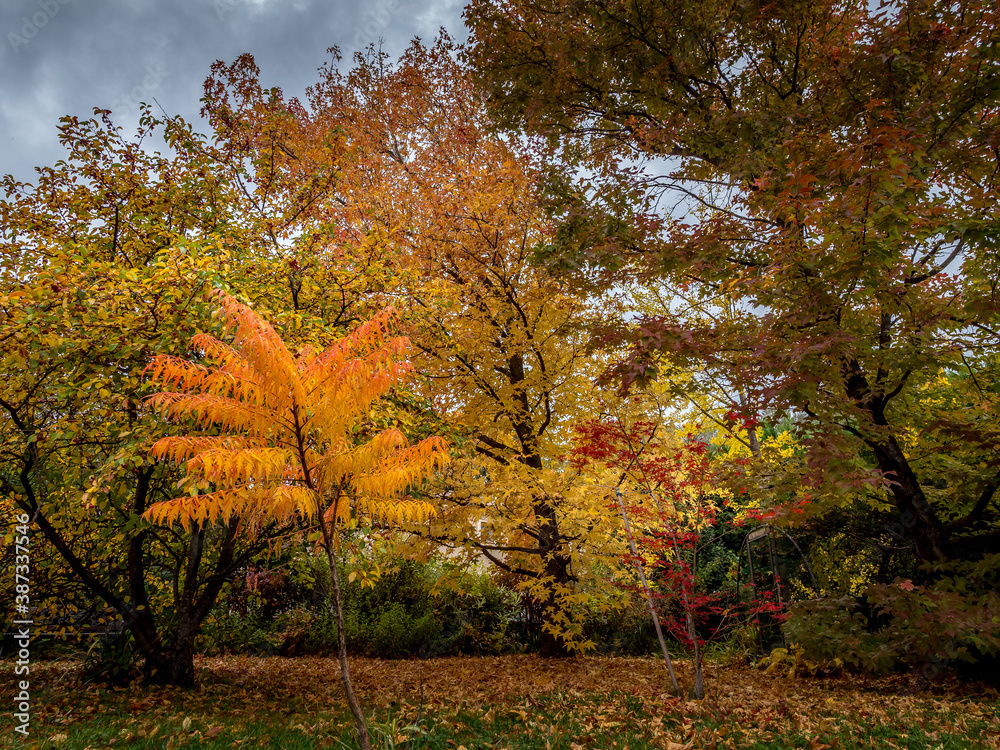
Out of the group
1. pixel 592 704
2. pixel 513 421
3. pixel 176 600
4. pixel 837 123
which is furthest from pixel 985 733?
pixel 176 600

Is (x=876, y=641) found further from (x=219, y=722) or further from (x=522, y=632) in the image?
(x=219, y=722)

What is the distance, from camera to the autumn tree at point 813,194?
4.38 meters

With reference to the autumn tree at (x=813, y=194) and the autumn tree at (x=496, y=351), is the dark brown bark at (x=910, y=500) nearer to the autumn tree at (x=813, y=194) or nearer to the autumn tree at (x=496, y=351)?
the autumn tree at (x=813, y=194)

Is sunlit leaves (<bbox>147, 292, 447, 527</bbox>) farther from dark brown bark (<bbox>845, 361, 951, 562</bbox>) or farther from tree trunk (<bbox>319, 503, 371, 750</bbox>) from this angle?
dark brown bark (<bbox>845, 361, 951, 562</bbox>)

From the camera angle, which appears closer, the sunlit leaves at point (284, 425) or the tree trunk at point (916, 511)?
the sunlit leaves at point (284, 425)

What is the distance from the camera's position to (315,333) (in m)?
5.37

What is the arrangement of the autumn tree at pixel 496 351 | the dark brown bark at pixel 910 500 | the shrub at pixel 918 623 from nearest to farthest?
the shrub at pixel 918 623
the dark brown bark at pixel 910 500
the autumn tree at pixel 496 351

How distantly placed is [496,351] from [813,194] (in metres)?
5.05

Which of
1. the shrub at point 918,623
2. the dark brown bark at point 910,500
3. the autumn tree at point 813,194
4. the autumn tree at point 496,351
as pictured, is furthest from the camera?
the autumn tree at point 496,351

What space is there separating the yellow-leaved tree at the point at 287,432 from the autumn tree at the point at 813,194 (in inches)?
103

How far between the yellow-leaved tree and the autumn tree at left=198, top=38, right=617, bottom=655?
3.14 m

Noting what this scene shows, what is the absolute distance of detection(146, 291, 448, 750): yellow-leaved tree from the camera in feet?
10.3

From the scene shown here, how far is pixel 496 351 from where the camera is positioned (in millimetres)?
8734

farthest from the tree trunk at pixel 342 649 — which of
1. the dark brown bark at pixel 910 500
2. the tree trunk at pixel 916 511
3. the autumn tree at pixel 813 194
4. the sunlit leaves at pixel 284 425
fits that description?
the tree trunk at pixel 916 511
